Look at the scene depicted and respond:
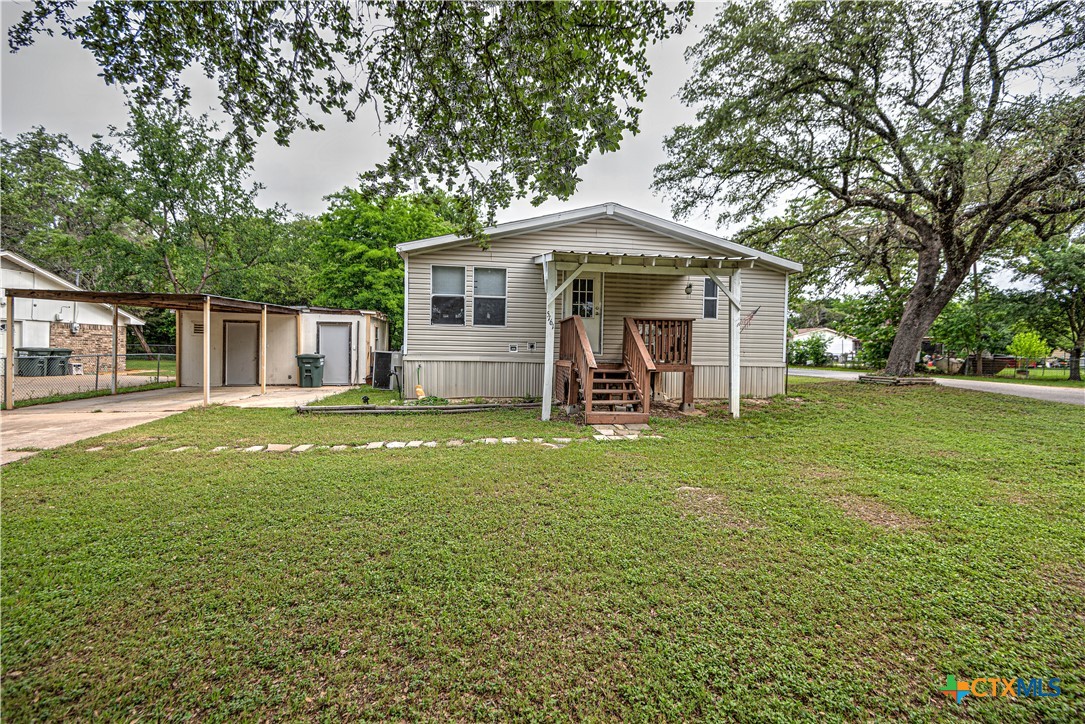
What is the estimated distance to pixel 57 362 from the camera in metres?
13.4

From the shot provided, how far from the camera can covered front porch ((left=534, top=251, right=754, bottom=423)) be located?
6.89m

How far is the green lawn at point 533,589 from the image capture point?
1588mm

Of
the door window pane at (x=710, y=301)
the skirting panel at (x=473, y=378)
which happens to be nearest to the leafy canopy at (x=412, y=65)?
the skirting panel at (x=473, y=378)

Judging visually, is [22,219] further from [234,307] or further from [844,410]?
[844,410]

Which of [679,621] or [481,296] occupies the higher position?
[481,296]

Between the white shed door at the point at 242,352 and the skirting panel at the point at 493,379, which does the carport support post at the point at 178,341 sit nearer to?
the white shed door at the point at 242,352

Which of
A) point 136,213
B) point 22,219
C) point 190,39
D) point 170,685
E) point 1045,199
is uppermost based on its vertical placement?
point 22,219

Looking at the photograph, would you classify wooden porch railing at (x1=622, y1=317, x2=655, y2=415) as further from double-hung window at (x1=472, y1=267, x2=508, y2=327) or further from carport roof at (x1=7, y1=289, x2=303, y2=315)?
carport roof at (x1=7, y1=289, x2=303, y2=315)

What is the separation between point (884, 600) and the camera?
2.18m

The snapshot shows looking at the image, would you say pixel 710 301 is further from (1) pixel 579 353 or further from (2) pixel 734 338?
(1) pixel 579 353

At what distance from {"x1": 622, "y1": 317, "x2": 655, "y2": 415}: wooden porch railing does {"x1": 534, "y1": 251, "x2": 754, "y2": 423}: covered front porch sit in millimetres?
17

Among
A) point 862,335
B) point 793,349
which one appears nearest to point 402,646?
point 862,335

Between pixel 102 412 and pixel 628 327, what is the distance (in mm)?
9741

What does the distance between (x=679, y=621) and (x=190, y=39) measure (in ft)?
18.2
